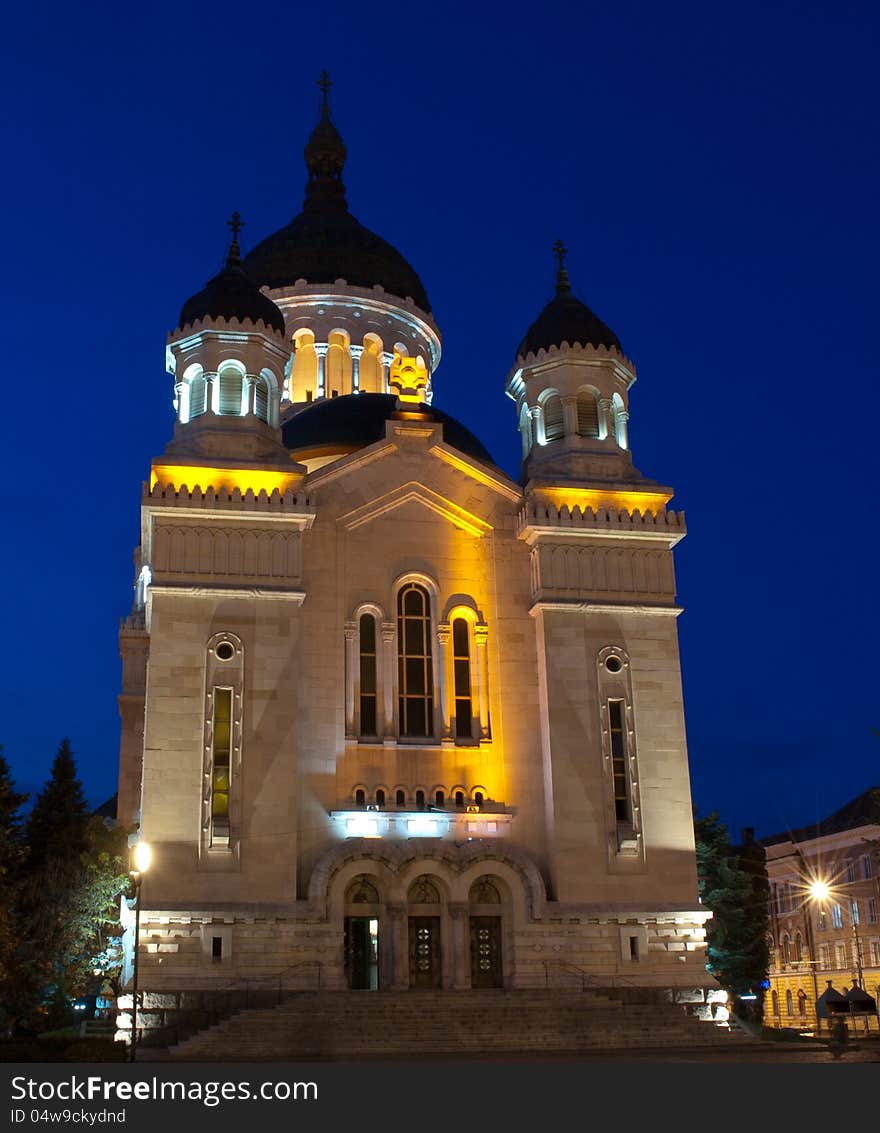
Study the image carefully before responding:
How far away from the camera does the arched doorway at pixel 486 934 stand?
112 feet

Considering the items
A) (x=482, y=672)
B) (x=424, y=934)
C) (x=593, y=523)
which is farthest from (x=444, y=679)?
(x=424, y=934)

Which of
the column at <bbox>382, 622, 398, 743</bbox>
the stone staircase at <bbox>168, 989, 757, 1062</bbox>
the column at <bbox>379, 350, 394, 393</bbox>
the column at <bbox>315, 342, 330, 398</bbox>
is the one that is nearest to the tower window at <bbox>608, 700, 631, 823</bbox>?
the stone staircase at <bbox>168, 989, 757, 1062</bbox>

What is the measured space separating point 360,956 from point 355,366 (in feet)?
77.7

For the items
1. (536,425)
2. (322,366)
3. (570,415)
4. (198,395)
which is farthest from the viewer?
(322,366)

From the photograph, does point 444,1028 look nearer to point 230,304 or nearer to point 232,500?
point 232,500

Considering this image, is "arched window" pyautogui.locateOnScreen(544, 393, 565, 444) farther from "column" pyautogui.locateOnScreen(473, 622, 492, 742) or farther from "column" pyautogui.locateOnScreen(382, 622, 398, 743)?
"column" pyautogui.locateOnScreen(382, 622, 398, 743)

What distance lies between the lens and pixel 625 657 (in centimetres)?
3728

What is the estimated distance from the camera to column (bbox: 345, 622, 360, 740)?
1427 inches

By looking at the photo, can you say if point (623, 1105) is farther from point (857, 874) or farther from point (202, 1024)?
point (857, 874)

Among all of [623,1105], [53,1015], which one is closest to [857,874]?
[53,1015]

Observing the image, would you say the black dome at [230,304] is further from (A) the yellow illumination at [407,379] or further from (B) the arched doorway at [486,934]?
(B) the arched doorway at [486,934]

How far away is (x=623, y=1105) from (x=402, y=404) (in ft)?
89.0

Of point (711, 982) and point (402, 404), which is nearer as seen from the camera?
point (711, 982)

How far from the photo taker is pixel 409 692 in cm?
3725
